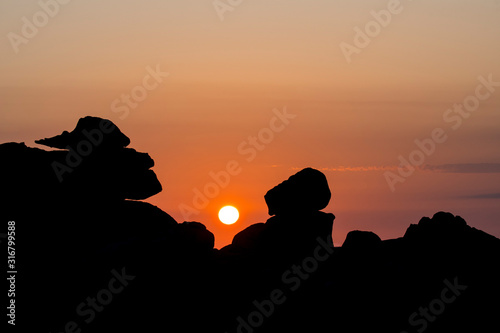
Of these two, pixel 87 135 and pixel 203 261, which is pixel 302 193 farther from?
pixel 87 135

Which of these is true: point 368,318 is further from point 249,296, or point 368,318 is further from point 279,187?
point 279,187

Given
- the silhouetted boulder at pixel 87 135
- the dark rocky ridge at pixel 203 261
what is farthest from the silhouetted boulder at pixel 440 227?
the silhouetted boulder at pixel 87 135

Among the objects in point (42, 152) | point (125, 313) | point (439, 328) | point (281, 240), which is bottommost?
point (439, 328)

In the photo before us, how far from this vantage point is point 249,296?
66250 mm

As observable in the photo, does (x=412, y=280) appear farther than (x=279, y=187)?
No

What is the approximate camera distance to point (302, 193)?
233 ft

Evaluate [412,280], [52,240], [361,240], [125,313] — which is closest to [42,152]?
[52,240]

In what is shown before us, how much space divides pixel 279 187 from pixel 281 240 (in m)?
4.26
